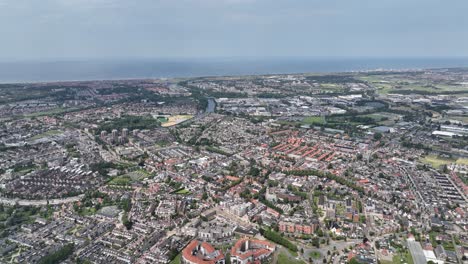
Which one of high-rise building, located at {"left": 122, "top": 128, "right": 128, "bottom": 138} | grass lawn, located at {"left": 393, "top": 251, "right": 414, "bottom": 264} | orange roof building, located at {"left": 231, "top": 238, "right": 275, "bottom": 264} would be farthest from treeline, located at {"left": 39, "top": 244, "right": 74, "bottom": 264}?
high-rise building, located at {"left": 122, "top": 128, "right": 128, "bottom": 138}

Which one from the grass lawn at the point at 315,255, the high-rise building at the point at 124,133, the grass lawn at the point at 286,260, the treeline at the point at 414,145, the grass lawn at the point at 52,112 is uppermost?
the grass lawn at the point at 52,112

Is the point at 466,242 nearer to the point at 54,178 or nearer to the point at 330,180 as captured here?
the point at 330,180

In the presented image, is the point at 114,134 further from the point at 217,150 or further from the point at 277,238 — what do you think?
the point at 277,238

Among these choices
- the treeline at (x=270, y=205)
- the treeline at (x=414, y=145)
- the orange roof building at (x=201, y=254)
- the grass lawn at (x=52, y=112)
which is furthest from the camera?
the grass lawn at (x=52, y=112)

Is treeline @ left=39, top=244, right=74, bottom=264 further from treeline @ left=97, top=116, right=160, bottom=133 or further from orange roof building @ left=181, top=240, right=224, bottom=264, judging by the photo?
treeline @ left=97, top=116, right=160, bottom=133

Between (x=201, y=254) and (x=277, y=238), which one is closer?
(x=201, y=254)

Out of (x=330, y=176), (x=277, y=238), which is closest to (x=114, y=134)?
(x=330, y=176)

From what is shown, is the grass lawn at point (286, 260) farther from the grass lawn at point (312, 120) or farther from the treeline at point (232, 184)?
the grass lawn at point (312, 120)

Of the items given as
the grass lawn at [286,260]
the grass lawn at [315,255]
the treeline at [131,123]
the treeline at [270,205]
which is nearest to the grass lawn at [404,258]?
the grass lawn at [315,255]
